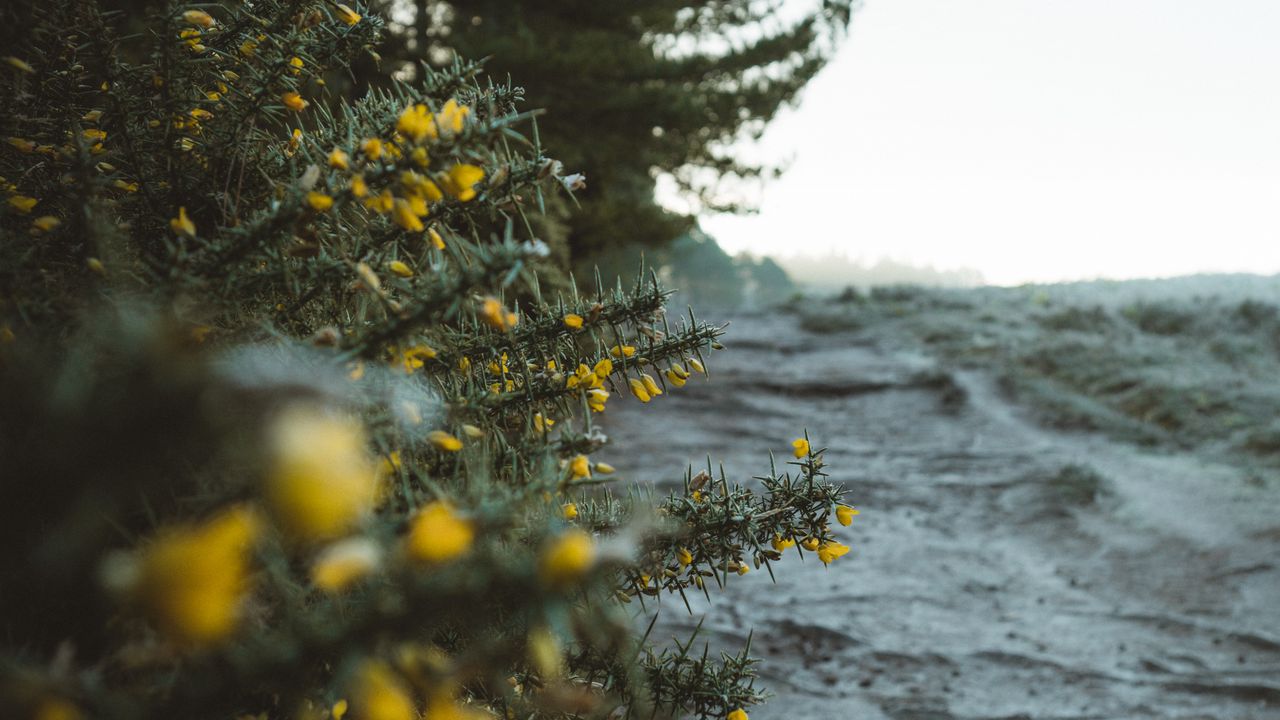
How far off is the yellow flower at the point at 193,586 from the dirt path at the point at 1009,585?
2.18 m

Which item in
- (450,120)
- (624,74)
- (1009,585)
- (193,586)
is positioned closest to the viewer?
(193,586)

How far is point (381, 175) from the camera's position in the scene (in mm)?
1092

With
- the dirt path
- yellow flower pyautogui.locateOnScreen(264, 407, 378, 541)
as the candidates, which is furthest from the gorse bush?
the dirt path

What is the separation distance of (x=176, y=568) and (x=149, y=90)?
48.3 inches

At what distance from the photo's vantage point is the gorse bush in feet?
1.94

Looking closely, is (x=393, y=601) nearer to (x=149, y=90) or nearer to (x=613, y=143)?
(x=149, y=90)

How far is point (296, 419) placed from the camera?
0.60 meters


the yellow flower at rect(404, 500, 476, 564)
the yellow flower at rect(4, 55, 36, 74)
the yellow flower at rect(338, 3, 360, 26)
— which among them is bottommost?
the yellow flower at rect(404, 500, 476, 564)

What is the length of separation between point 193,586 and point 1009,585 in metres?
4.95

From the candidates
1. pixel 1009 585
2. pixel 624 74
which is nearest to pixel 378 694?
pixel 1009 585

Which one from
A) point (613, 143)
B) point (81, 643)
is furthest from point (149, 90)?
point (613, 143)

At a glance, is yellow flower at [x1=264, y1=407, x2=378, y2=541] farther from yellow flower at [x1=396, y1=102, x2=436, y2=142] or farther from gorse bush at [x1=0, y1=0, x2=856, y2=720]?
yellow flower at [x1=396, y1=102, x2=436, y2=142]

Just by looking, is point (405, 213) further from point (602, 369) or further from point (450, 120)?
point (602, 369)

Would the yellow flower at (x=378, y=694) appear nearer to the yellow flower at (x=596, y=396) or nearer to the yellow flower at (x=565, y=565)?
the yellow flower at (x=565, y=565)
